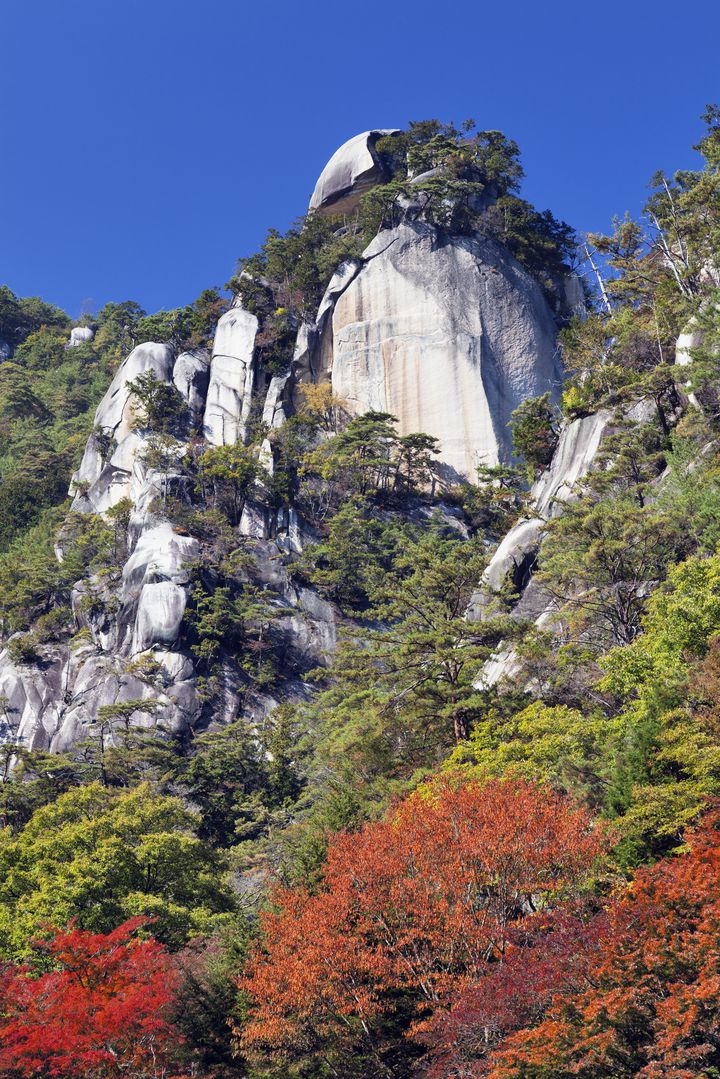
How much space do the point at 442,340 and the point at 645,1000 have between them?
44.1 m

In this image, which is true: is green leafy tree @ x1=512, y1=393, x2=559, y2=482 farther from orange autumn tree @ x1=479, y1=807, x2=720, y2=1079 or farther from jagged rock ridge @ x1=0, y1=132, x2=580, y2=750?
orange autumn tree @ x1=479, y1=807, x2=720, y2=1079

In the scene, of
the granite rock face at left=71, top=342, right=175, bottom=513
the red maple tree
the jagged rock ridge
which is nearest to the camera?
the red maple tree

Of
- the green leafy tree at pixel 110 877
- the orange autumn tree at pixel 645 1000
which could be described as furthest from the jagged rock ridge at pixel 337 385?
the orange autumn tree at pixel 645 1000

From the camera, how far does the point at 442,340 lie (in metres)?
50.8

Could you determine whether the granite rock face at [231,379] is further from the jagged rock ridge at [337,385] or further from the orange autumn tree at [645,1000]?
the orange autumn tree at [645,1000]

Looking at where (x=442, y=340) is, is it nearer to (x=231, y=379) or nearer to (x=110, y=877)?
(x=231, y=379)

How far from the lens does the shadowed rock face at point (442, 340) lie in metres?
49.4

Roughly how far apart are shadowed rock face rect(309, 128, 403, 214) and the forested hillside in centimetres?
25

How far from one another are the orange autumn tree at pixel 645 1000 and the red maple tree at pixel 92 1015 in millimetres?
5786

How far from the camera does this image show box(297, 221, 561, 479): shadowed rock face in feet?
162

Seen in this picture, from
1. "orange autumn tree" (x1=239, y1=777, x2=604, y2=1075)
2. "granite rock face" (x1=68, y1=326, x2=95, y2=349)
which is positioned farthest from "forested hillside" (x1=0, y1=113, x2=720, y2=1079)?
"granite rock face" (x1=68, y1=326, x2=95, y2=349)

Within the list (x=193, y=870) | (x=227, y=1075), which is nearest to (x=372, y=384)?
(x=193, y=870)

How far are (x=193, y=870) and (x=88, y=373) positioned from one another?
56.7 metres

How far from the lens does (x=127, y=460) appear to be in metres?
50.2
